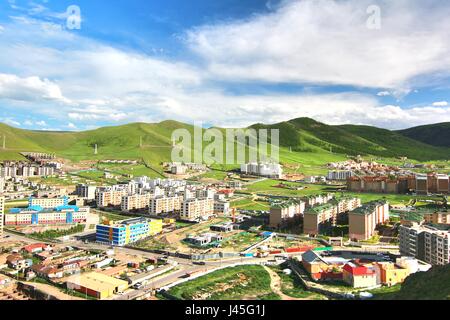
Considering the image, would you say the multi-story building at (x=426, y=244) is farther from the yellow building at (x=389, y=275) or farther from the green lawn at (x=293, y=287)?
the green lawn at (x=293, y=287)

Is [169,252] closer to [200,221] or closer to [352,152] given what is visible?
[200,221]

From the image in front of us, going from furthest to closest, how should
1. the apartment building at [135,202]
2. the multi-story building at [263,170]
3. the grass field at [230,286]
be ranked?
1. the multi-story building at [263,170]
2. the apartment building at [135,202]
3. the grass field at [230,286]

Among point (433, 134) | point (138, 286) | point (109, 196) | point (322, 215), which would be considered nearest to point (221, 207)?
point (322, 215)

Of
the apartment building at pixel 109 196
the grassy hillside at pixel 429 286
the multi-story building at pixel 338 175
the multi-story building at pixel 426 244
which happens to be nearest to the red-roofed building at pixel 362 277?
the grassy hillside at pixel 429 286

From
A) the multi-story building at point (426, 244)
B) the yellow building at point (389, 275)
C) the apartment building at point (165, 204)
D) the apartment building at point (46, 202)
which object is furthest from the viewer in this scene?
the apartment building at point (46, 202)

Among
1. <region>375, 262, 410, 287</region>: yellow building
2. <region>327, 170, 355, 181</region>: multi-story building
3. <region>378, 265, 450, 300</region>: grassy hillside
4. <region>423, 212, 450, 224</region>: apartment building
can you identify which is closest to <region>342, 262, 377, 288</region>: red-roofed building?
<region>375, 262, 410, 287</region>: yellow building

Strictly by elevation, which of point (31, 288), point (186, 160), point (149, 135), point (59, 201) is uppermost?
point (149, 135)
